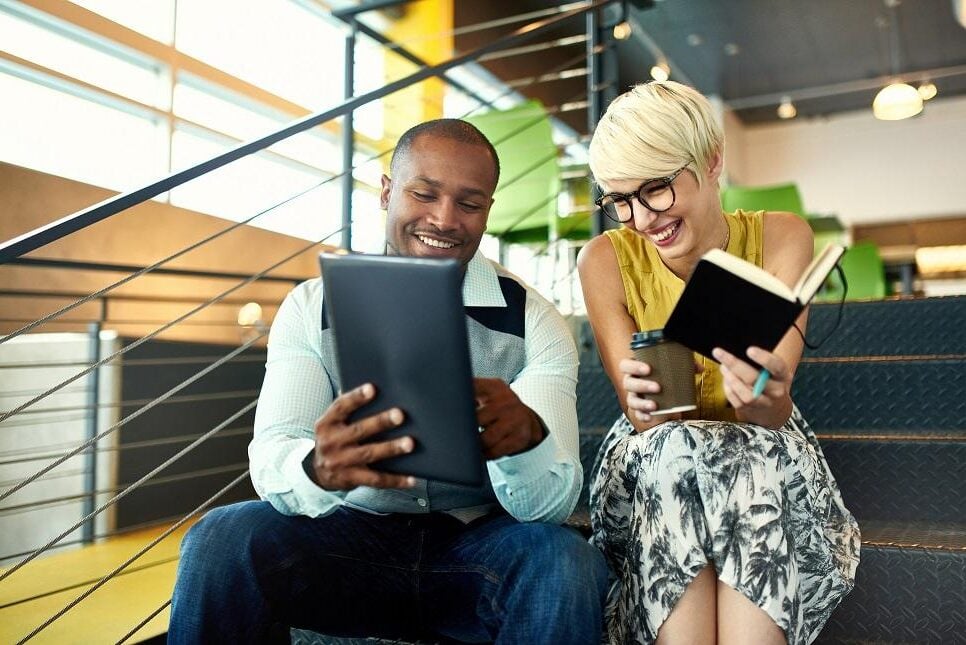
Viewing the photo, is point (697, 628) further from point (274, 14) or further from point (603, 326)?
point (274, 14)

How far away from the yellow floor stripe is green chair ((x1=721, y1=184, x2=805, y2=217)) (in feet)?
12.0

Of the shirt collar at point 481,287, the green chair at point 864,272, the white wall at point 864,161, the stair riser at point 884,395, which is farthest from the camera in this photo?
the white wall at point 864,161

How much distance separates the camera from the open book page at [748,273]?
44.3 inches

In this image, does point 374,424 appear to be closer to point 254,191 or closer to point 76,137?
point 76,137

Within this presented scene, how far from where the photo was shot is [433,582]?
1.27 meters

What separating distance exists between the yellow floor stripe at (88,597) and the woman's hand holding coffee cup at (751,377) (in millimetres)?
1460

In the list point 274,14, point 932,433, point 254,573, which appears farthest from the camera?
point 274,14

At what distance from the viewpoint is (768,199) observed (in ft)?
16.8

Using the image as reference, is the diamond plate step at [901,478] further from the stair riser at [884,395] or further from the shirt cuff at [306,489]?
the shirt cuff at [306,489]

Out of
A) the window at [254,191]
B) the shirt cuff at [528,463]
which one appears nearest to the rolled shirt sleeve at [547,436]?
the shirt cuff at [528,463]

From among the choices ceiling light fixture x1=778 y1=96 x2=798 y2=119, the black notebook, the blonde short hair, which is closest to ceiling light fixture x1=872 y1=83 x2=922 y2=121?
ceiling light fixture x1=778 y1=96 x2=798 y2=119

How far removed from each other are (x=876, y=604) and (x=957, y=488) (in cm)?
41

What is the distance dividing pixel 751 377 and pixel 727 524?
0.22 metres

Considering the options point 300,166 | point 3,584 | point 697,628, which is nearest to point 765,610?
point 697,628
